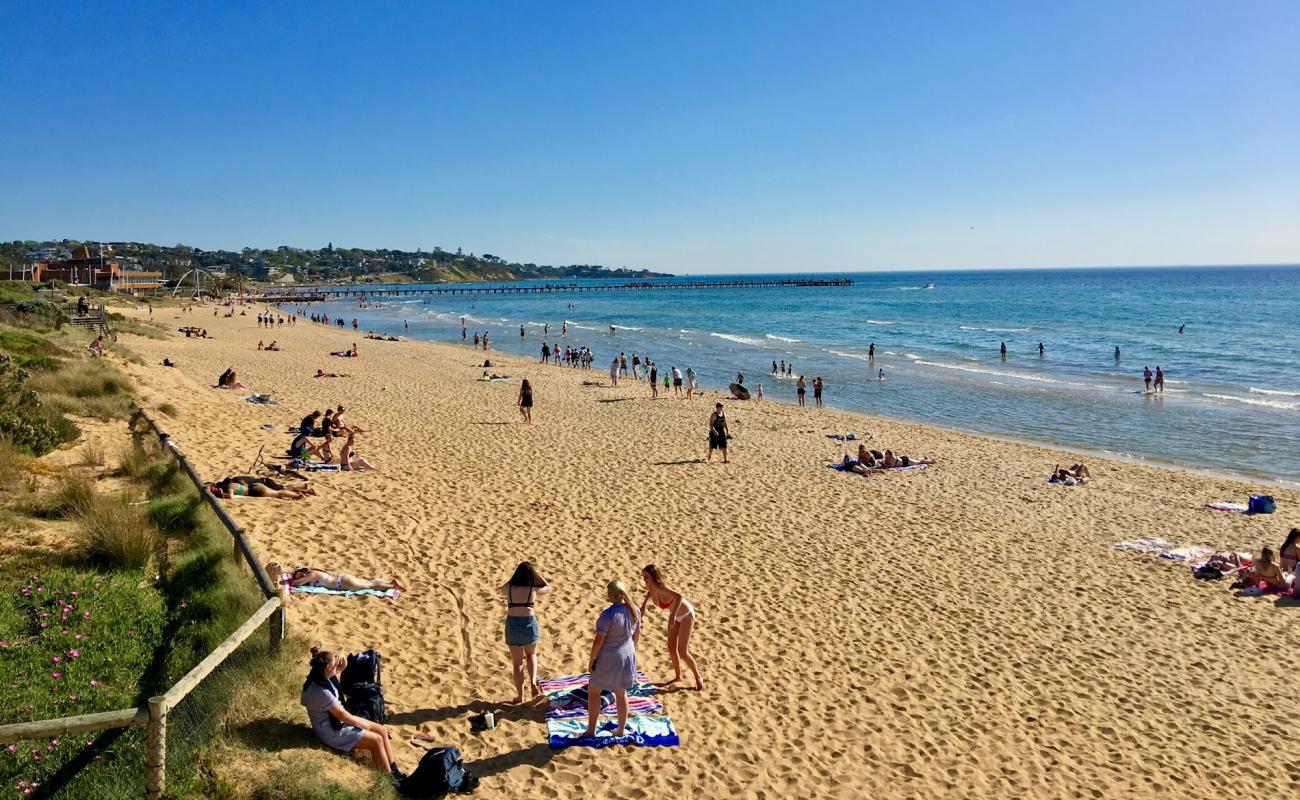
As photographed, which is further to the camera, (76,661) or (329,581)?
(329,581)

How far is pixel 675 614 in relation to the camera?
6.86 metres

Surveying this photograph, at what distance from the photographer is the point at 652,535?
38.2 ft

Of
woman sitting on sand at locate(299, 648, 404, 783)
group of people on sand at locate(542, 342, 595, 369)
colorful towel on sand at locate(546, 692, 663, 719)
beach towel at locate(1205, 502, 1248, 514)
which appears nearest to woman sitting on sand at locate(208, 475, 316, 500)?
woman sitting on sand at locate(299, 648, 404, 783)

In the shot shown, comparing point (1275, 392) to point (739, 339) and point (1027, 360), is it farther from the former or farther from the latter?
point (739, 339)

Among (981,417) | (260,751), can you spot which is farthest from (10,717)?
(981,417)

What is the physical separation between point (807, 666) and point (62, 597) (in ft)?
22.0

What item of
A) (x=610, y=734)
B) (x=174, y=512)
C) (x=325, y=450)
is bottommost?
(x=610, y=734)

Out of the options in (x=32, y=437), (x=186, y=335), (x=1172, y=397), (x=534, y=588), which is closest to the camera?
(x=534, y=588)

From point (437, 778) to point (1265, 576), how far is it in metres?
11.1

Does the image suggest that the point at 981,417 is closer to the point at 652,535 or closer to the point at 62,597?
the point at 652,535

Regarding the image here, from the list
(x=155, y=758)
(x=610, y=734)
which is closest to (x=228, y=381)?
(x=610, y=734)

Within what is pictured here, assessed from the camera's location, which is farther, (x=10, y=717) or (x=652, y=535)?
(x=652, y=535)

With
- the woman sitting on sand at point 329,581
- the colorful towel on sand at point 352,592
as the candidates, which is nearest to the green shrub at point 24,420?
the woman sitting on sand at point 329,581

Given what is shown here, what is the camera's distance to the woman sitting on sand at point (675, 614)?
677cm
